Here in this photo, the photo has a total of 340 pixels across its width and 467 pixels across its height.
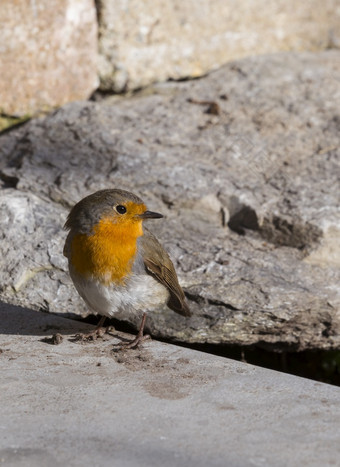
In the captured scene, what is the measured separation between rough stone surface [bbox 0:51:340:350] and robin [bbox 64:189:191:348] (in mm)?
335

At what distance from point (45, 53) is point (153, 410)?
11.5 feet

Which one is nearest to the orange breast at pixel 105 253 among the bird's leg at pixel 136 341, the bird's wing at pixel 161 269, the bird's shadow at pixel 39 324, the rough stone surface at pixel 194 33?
the bird's wing at pixel 161 269

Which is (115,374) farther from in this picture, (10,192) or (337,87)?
(337,87)

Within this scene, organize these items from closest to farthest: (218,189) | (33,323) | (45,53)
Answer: (33,323) → (218,189) → (45,53)

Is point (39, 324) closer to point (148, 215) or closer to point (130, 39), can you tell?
point (148, 215)

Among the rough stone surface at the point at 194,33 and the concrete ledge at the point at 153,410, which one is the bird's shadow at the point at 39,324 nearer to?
the concrete ledge at the point at 153,410

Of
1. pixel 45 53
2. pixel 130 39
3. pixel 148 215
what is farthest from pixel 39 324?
pixel 130 39

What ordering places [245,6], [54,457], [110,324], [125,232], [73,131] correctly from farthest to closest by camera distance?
[245,6]
[73,131]
[110,324]
[125,232]
[54,457]

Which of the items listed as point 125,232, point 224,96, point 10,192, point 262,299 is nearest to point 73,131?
point 10,192

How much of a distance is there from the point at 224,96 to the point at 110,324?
2.21 m

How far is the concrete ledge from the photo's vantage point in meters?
2.42

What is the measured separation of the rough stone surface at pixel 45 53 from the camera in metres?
5.31

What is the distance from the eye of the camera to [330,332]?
12.9ft

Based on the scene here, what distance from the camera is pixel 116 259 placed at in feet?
11.5
